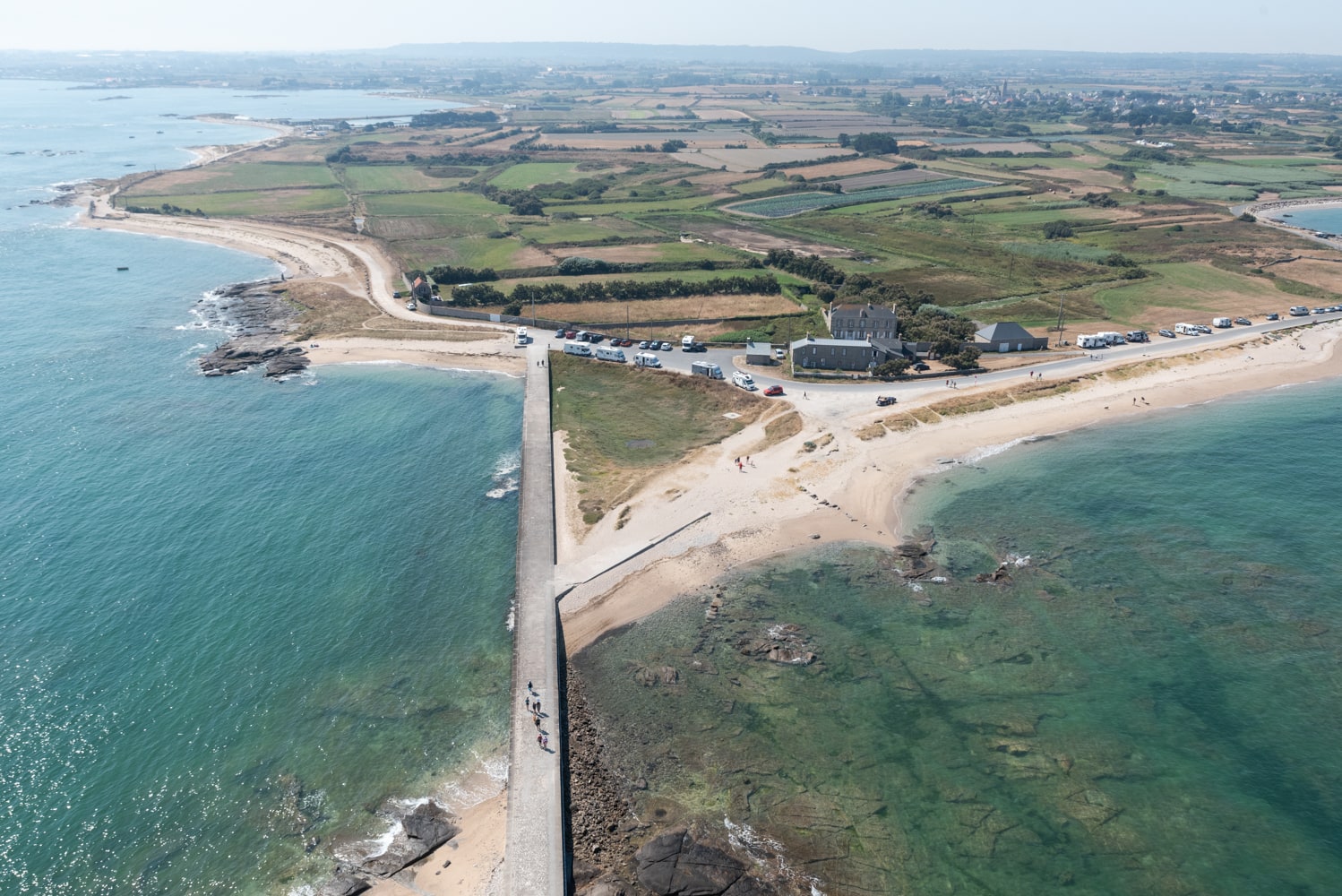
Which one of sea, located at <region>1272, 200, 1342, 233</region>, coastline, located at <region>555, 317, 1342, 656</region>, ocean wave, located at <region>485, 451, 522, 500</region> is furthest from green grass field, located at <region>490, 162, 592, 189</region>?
sea, located at <region>1272, 200, 1342, 233</region>

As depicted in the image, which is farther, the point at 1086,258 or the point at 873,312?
the point at 1086,258

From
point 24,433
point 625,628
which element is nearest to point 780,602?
point 625,628

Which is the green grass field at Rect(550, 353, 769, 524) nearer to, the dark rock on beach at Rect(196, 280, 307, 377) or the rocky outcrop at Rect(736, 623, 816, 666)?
the rocky outcrop at Rect(736, 623, 816, 666)

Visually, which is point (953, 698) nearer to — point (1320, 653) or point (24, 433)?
point (1320, 653)

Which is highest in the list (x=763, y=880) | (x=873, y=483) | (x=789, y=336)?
(x=789, y=336)

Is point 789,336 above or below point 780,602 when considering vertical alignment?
above

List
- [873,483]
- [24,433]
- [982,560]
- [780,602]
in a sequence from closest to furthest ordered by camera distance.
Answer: [780,602] → [982,560] → [873,483] → [24,433]
